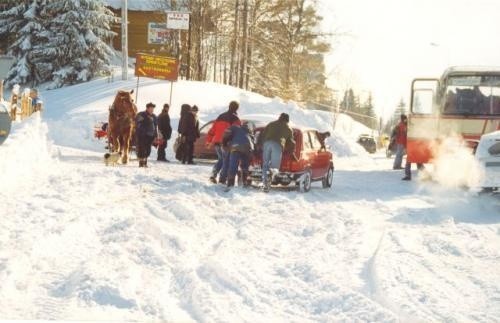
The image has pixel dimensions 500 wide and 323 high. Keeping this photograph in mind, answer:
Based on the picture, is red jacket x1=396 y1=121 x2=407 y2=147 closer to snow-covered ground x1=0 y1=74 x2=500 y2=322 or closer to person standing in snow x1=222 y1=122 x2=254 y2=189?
snow-covered ground x1=0 y1=74 x2=500 y2=322

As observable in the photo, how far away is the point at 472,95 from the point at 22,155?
9443mm

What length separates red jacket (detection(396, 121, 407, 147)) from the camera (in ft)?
59.8

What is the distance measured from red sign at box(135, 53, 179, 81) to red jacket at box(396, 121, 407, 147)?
7.40 m

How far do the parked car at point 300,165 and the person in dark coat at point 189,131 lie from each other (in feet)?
13.1

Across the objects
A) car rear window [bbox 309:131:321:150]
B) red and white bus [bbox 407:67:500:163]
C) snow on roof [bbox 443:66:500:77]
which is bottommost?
car rear window [bbox 309:131:321:150]

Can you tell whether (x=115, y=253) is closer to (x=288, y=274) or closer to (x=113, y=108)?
(x=288, y=274)

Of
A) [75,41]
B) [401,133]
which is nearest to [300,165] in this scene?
[401,133]

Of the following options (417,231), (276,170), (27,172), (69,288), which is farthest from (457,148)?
(69,288)

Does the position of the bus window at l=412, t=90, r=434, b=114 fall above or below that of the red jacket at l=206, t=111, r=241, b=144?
above

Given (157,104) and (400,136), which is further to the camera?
(157,104)

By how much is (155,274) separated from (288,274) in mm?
1107

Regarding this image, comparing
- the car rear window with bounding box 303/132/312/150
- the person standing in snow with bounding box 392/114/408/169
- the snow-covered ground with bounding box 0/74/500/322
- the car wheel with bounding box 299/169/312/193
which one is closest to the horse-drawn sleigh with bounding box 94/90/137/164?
the snow-covered ground with bounding box 0/74/500/322

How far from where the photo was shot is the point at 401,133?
18375 millimetres

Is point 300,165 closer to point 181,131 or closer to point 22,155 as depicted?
point 22,155
